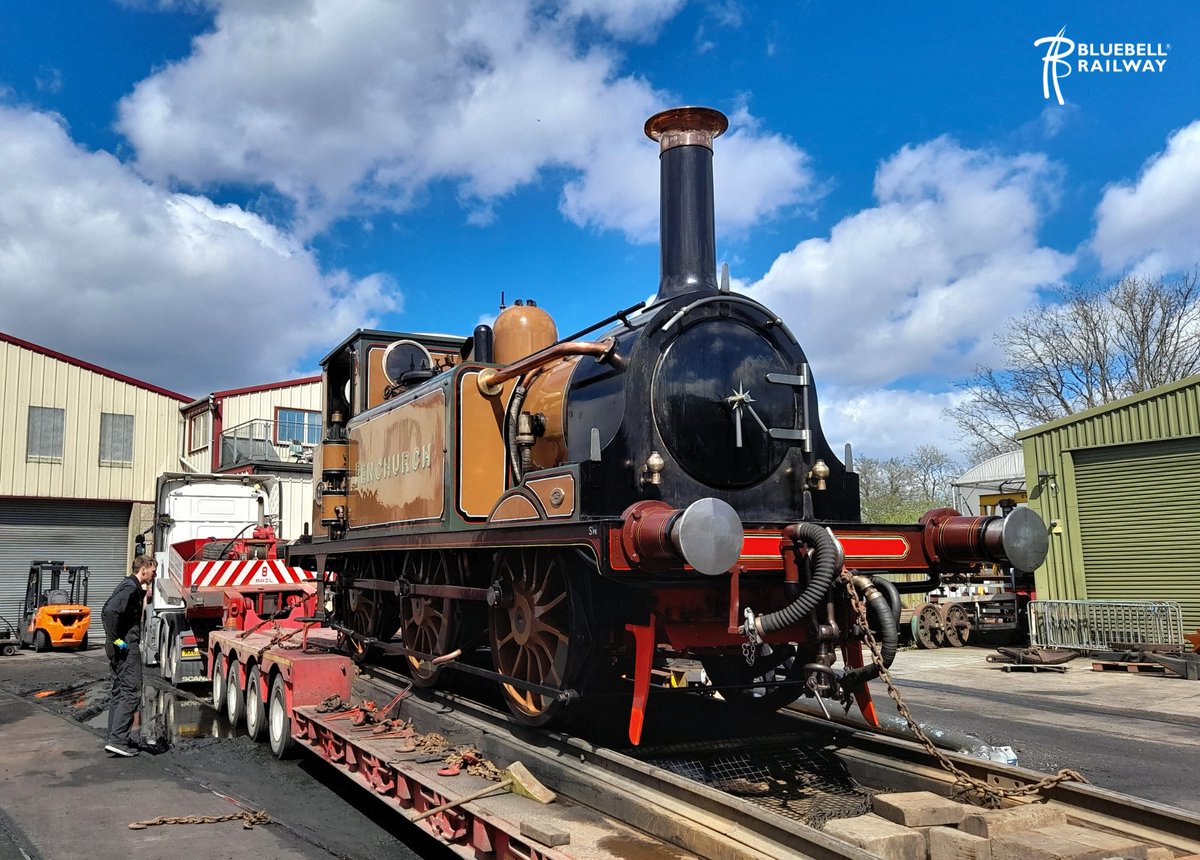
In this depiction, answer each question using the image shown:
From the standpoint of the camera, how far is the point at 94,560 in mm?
24375

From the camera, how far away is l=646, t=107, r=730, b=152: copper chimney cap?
255 inches

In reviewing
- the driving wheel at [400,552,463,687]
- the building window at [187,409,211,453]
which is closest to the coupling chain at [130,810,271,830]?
the driving wheel at [400,552,463,687]

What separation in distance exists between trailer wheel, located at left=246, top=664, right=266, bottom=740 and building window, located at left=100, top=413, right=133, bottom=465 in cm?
1865

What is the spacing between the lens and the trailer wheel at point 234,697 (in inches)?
369

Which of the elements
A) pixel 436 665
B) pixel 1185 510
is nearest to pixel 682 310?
pixel 436 665

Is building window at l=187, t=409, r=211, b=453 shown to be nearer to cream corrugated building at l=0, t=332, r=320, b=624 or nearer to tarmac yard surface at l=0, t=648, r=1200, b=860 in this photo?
cream corrugated building at l=0, t=332, r=320, b=624

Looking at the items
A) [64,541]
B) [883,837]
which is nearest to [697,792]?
[883,837]

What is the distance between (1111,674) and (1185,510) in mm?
3282

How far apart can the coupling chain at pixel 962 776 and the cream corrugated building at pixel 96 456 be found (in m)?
19.2

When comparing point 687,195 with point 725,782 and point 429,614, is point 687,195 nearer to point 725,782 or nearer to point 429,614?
point 429,614

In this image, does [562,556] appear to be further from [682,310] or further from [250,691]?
[250,691]

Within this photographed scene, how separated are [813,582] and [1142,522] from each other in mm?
12839

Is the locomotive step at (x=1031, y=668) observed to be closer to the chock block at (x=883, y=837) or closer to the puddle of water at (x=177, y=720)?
the puddle of water at (x=177, y=720)

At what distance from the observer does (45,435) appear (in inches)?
947
